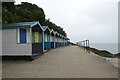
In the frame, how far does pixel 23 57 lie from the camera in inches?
541

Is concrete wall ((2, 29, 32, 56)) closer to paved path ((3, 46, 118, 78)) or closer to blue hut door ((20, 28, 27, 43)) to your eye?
blue hut door ((20, 28, 27, 43))

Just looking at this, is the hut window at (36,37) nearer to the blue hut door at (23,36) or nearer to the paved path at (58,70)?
the blue hut door at (23,36)

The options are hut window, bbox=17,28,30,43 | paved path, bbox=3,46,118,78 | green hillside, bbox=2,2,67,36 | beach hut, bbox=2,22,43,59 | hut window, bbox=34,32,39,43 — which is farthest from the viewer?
hut window, bbox=34,32,39,43

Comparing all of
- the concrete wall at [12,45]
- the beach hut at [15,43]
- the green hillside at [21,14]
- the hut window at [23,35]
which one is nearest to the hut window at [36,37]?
the green hillside at [21,14]

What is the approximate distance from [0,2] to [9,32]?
13.3ft

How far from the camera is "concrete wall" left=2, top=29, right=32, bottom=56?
13.6m

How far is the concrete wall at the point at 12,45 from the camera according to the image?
1359cm

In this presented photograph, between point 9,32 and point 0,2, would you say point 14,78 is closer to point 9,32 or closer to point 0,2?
point 9,32

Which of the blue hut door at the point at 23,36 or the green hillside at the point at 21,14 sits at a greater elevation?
the green hillside at the point at 21,14

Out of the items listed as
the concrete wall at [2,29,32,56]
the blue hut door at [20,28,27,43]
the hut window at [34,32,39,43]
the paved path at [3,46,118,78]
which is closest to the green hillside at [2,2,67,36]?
the hut window at [34,32,39,43]

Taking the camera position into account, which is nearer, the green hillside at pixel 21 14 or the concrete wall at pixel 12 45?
the concrete wall at pixel 12 45

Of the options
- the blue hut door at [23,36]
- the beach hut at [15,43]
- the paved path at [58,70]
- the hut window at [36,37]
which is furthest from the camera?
the hut window at [36,37]

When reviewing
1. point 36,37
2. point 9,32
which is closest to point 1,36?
→ point 9,32

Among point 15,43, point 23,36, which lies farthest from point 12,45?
point 23,36
